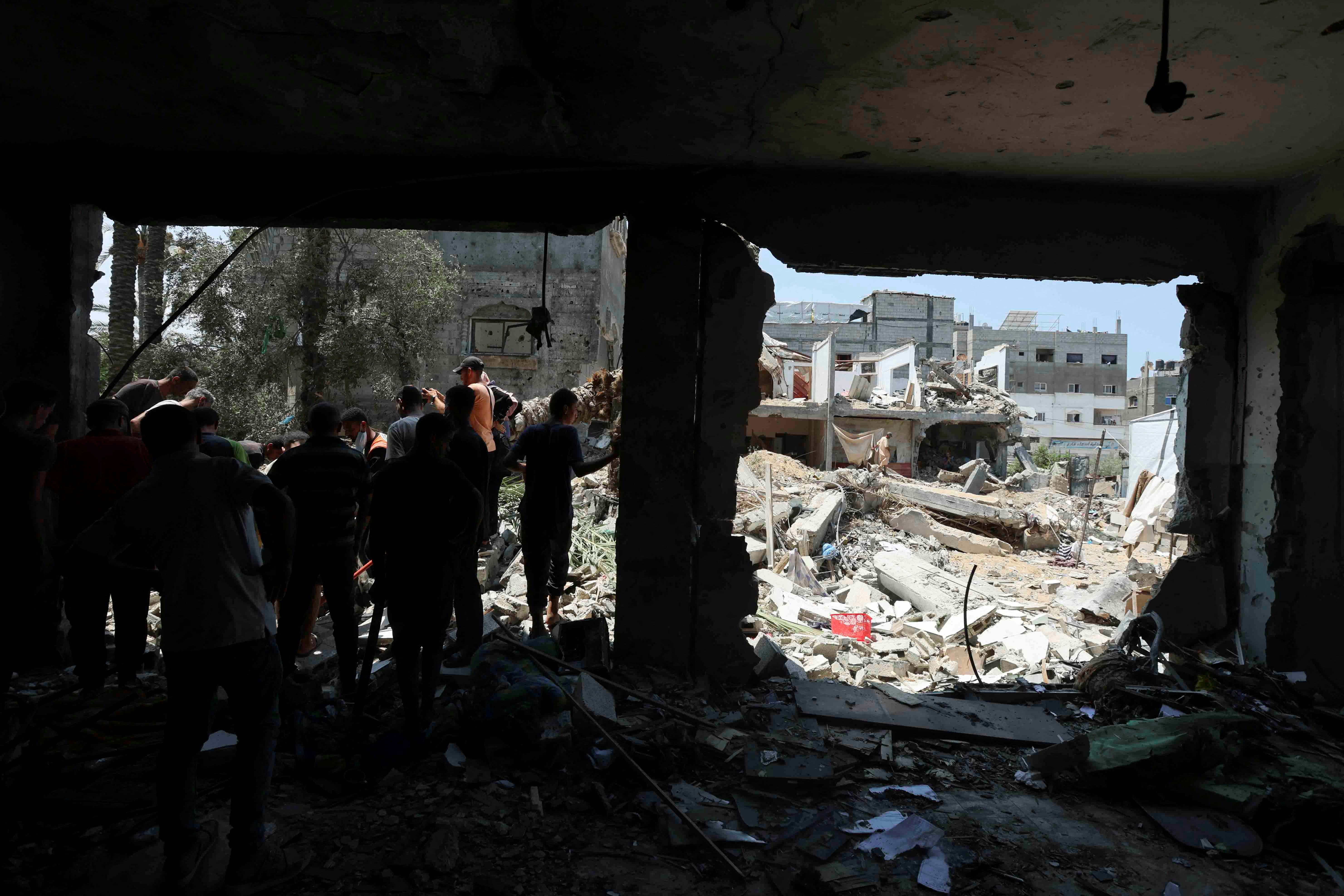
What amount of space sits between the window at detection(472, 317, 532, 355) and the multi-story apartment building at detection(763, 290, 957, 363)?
2873 centimetres

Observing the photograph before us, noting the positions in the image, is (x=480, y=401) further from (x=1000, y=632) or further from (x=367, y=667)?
(x=1000, y=632)

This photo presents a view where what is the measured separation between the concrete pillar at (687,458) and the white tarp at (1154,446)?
52.0 ft

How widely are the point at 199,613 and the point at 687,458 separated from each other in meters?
2.90

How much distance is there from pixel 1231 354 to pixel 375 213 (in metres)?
6.08

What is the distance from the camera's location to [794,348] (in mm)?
45156

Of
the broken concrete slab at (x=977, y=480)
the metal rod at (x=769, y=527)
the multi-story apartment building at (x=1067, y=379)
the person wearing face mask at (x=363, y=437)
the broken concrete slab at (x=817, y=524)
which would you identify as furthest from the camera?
the multi-story apartment building at (x=1067, y=379)

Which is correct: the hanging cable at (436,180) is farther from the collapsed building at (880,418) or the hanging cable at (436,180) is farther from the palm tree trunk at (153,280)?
the collapsed building at (880,418)

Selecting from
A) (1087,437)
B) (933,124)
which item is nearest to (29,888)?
(933,124)

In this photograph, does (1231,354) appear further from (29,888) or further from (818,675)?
(29,888)

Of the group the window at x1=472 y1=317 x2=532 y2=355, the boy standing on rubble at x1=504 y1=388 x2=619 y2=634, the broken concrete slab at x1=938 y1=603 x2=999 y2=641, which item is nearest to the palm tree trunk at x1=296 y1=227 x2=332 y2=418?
the window at x1=472 y1=317 x2=532 y2=355

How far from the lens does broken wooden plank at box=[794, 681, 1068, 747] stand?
4270 millimetres

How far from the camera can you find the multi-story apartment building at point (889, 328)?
156 ft

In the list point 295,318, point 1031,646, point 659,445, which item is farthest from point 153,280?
point 1031,646

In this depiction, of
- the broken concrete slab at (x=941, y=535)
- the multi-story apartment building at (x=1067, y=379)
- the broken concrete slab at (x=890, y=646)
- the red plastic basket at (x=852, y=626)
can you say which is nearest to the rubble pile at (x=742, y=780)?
the broken concrete slab at (x=890, y=646)
